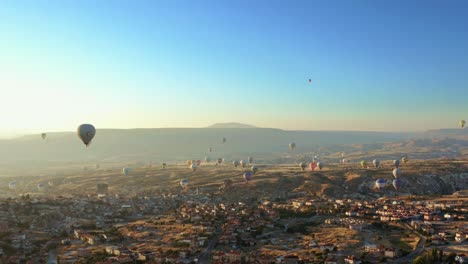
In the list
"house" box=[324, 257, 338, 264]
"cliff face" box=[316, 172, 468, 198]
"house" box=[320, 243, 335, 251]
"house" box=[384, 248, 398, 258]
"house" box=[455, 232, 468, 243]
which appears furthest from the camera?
"cliff face" box=[316, 172, 468, 198]

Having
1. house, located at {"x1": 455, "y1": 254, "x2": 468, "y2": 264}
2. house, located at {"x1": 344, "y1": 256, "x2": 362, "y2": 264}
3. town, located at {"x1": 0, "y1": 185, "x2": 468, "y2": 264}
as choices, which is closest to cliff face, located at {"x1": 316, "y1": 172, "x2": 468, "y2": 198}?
town, located at {"x1": 0, "y1": 185, "x2": 468, "y2": 264}

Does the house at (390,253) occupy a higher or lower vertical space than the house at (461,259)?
lower

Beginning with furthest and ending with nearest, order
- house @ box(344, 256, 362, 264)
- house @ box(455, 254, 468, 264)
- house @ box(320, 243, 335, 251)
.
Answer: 1. house @ box(320, 243, 335, 251)
2. house @ box(344, 256, 362, 264)
3. house @ box(455, 254, 468, 264)

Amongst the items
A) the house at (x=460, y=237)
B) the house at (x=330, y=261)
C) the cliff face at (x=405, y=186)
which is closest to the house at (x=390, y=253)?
the house at (x=330, y=261)

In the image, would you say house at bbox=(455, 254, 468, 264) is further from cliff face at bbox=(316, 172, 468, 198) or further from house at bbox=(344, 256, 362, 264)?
cliff face at bbox=(316, 172, 468, 198)

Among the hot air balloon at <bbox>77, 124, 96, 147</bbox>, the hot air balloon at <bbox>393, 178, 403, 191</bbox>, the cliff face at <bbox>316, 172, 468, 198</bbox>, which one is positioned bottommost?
the cliff face at <bbox>316, 172, 468, 198</bbox>

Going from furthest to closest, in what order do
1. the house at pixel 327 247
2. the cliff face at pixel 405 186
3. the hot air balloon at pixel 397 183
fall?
the cliff face at pixel 405 186 < the hot air balloon at pixel 397 183 < the house at pixel 327 247

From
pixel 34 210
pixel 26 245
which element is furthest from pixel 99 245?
pixel 34 210

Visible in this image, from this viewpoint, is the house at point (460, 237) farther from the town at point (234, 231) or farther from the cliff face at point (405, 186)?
the cliff face at point (405, 186)

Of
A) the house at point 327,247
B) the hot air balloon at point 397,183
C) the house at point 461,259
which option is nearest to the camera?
the house at point 461,259

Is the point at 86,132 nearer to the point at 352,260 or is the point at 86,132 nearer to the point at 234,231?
the point at 234,231

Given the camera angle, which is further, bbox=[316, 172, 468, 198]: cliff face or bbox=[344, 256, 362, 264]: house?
bbox=[316, 172, 468, 198]: cliff face

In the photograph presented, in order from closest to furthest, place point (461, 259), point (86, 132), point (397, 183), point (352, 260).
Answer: point (461, 259)
point (352, 260)
point (86, 132)
point (397, 183)

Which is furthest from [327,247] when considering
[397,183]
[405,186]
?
[405,186]
